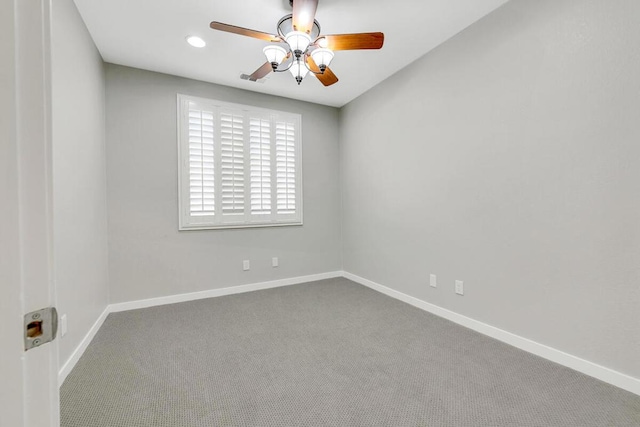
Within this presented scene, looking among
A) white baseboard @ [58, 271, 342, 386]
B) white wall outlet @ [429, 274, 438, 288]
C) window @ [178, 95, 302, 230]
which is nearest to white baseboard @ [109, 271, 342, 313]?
white baseboard @ [58, 271, 342, 386]

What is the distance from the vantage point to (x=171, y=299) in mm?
3414

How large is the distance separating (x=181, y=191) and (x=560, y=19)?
3753 mm

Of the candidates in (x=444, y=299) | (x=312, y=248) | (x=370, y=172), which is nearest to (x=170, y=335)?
(x=312, y=248)

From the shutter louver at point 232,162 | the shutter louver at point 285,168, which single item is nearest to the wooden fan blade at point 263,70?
the shutter louver at point 232,162

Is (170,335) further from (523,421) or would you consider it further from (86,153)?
(523,421)

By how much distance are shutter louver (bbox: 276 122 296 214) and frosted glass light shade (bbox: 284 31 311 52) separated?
204 centimetres

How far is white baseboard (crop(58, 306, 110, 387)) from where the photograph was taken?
74.7 inches

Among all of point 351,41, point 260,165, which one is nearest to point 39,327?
point 351,41

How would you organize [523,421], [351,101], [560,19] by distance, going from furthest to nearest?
[351,101], [560,19], [523,421]

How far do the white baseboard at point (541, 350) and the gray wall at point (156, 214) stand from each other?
6.97ft

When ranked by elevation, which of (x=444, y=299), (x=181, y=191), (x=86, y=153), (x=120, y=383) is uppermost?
→ (x=86, y=153)

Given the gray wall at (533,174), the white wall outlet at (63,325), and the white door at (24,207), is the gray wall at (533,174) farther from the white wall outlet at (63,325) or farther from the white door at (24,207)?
the white wall outlet at (63,325)

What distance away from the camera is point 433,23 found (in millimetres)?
2504

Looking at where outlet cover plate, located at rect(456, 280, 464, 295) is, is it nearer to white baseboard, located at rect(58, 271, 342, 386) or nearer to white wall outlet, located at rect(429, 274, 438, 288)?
white wall outlet, located at rect(429, 274, 438, 288)
